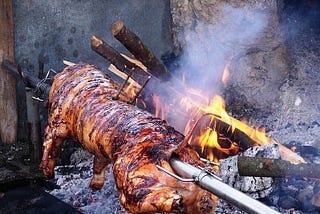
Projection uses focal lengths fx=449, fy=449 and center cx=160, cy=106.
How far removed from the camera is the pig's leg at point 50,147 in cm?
391

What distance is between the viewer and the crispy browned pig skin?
245 centimetres

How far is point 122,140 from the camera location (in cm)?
292

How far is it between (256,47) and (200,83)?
104cm

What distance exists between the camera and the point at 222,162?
415 cm

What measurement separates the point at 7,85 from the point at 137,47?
1996 mm

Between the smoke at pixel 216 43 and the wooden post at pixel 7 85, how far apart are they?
2384mm

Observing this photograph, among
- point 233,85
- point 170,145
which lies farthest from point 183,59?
point 170,145

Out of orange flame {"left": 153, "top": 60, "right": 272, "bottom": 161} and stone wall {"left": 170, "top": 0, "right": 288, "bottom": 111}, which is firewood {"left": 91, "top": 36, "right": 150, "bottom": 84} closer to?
orange flame {"left": 153, "top": 60, "right": 272, "bottom": 161}

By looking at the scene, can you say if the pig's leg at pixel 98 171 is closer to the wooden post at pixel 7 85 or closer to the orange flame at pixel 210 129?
the orange flame at pixel 210 129

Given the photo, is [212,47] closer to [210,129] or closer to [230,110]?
[230,110]

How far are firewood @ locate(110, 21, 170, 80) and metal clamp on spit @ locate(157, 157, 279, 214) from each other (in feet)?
7.29

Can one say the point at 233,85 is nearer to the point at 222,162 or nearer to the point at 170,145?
the point at 222,162

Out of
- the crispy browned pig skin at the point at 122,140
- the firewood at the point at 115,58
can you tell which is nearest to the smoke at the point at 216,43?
the firewood at the point at 115,58

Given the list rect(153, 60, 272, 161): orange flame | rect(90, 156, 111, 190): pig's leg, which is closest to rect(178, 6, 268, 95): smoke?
rect(153, 60, 272, 161): orange flame
